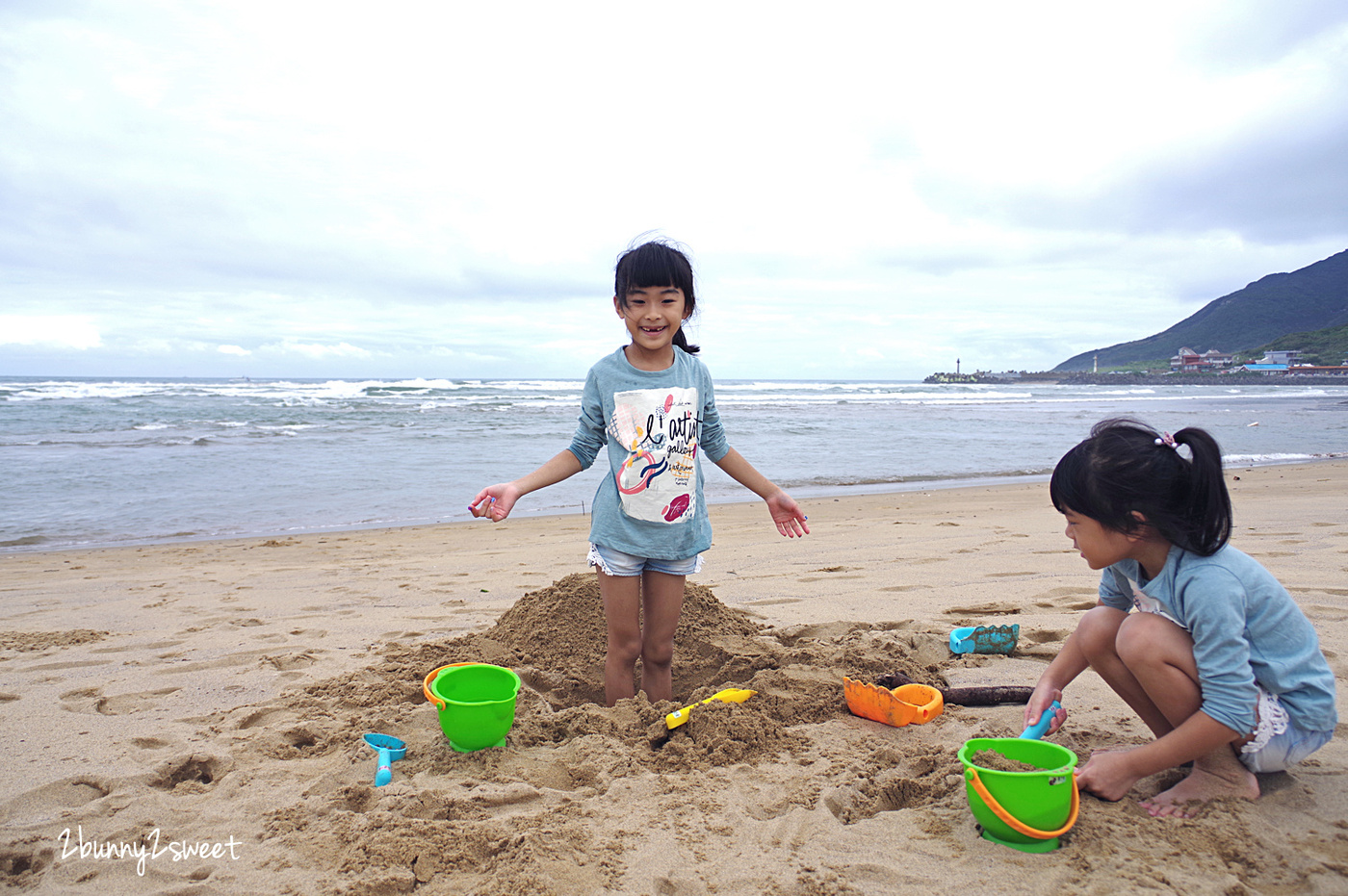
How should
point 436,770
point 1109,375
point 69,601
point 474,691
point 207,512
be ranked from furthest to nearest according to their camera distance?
point 1109,375, point 207,512, point 69,601, point 474,691, point 436,770

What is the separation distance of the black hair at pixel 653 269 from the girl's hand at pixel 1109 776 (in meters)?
1.91

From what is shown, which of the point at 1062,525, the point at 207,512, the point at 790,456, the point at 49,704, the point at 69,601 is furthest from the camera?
the point at 790,456

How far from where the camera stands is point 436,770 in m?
2.38

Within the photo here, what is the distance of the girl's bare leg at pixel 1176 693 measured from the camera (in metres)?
1.90

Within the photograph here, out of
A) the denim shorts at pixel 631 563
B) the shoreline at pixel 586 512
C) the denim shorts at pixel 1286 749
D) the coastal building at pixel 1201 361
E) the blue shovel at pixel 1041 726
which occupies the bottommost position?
the shoreline at pixel 586 512

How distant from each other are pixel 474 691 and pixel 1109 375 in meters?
83.2

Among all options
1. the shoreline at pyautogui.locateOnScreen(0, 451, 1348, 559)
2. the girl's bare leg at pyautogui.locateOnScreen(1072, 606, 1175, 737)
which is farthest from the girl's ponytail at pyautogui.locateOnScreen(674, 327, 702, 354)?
the shoreline at pyautogui.locateOnScreen(0, 451, 1348, 559)

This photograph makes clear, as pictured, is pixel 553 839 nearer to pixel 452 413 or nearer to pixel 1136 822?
pixel 1136 822

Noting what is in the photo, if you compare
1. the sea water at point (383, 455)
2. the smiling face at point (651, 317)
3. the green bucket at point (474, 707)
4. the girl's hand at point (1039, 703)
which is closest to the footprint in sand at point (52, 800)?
the green bucket at point (474, 707)

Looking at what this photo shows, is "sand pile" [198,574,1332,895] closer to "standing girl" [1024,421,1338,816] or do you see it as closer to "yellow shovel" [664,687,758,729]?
"yellow shovel" [664,687,758,729]

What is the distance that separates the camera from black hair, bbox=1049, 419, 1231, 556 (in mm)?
1829

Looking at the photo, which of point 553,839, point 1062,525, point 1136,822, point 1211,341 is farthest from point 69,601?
point 1211,341

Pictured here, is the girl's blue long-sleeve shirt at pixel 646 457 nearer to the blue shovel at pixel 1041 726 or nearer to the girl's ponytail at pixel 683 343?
the girl's ponytail at pixel 683 343

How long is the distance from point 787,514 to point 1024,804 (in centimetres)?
133
